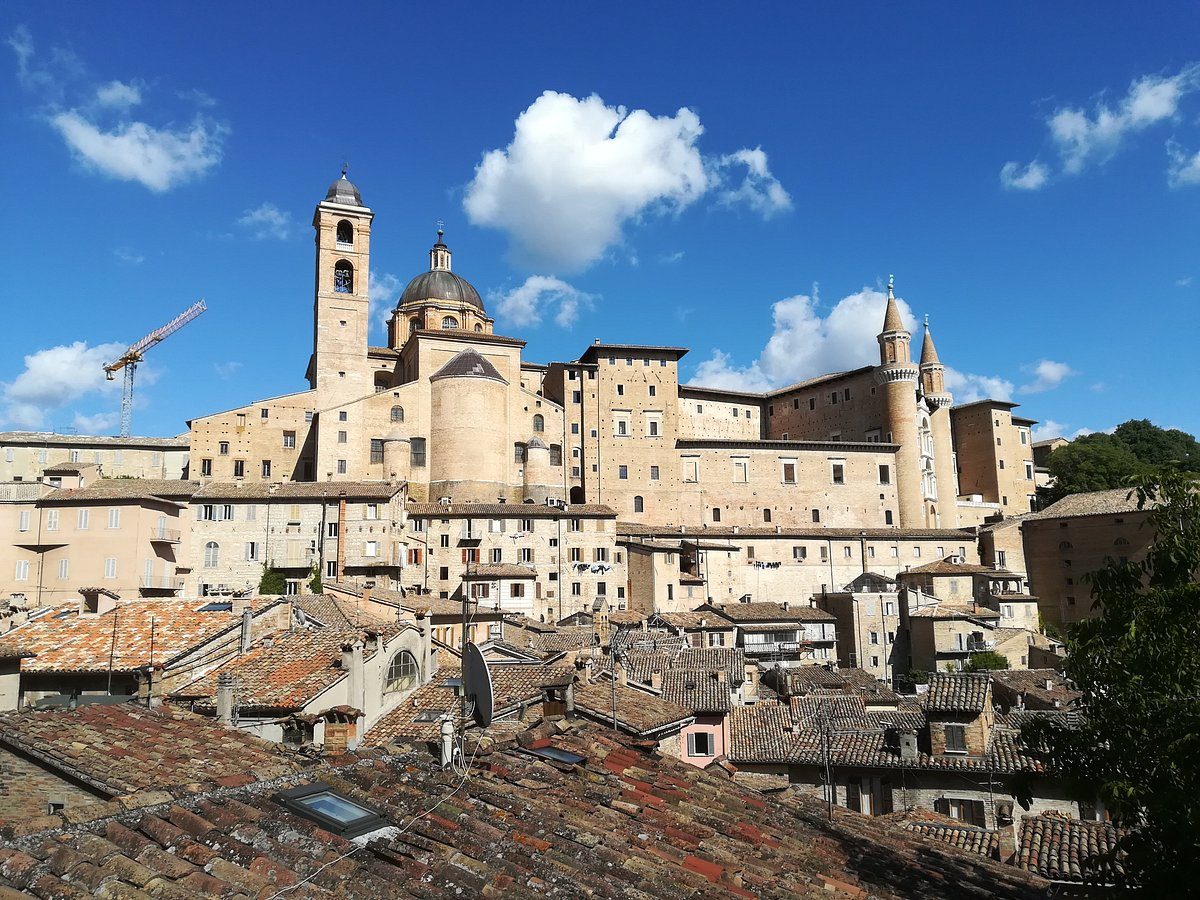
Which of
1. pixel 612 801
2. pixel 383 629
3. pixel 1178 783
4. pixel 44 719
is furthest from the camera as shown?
pixel 383 629

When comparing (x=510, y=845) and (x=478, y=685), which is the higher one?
(x=478, y=685)

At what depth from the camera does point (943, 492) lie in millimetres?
77750

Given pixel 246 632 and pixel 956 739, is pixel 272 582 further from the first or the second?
pixel 956 739

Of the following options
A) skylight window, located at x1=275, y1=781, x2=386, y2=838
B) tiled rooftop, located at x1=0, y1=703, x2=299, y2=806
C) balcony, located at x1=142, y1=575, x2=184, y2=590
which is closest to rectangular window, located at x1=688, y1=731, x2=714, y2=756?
tiled rooftop, located at x1=0, y1=703, x2=299, y2=806

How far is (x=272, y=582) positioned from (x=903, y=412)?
51.9m

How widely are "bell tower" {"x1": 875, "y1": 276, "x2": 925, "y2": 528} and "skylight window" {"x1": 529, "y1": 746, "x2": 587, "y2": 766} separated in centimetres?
7050

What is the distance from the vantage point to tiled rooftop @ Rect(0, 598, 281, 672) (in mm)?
18953

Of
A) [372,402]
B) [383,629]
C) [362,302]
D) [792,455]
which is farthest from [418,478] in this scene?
[383,629]

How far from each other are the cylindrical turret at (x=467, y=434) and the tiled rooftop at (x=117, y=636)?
40308 millimetres

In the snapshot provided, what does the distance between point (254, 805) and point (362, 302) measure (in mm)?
64180

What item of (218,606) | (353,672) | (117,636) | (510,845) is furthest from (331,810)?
(218,606)

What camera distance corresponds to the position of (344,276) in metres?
67.8

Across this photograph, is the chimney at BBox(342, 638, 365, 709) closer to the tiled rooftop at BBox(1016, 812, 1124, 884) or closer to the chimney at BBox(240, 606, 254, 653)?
the chimney at BBox(240, 606, 254, 653)

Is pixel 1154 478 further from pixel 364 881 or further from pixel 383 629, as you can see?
pixel 383 629
